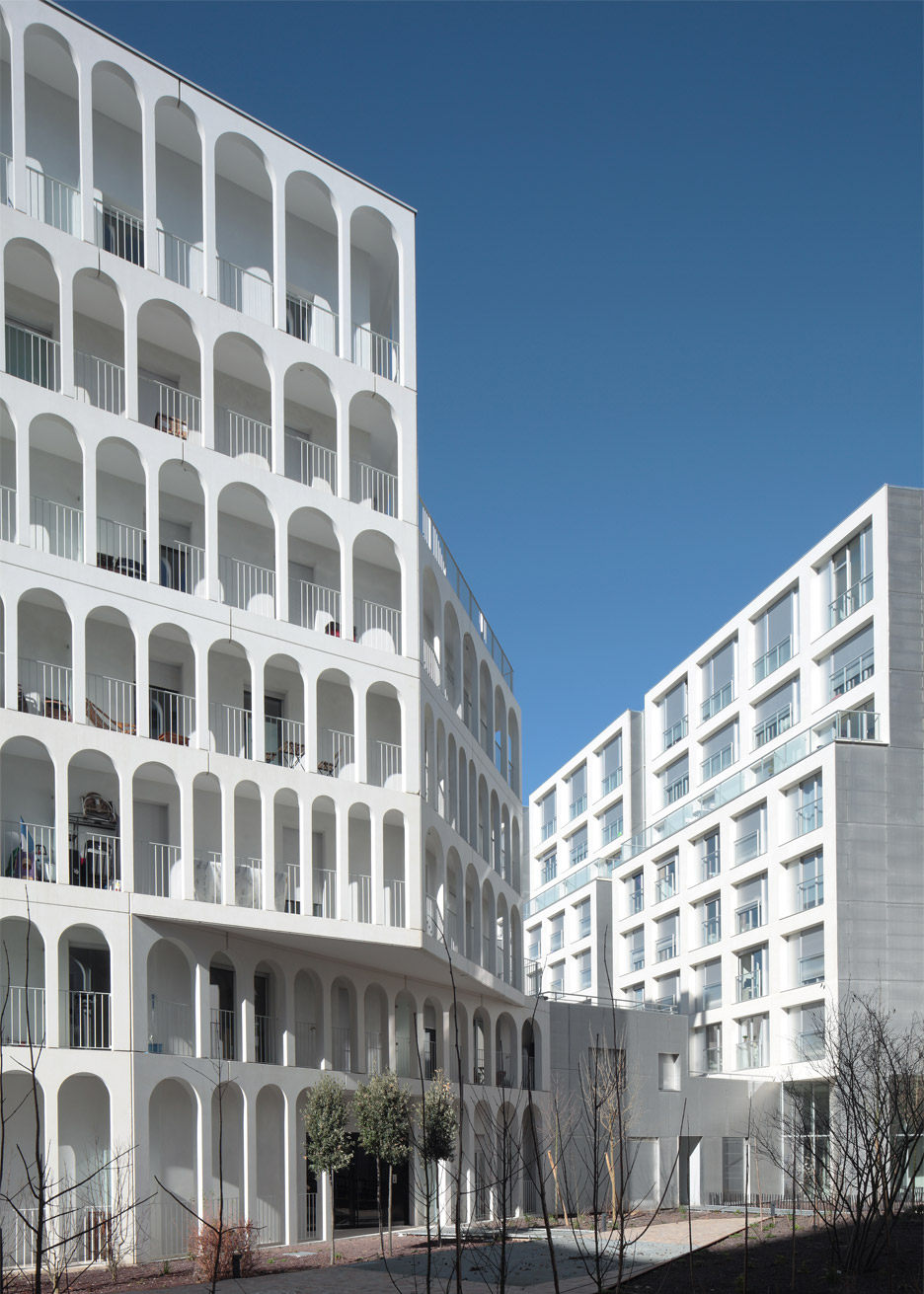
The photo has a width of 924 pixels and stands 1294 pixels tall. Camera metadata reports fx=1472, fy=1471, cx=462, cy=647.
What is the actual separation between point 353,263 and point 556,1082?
31069 mm

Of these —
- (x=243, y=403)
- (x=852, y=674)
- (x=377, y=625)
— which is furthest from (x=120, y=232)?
(x=852, y=674)

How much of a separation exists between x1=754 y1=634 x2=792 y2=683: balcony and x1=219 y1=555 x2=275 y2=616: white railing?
35.3 meters

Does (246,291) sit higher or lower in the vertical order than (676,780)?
higher

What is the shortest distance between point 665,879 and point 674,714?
10351 mm

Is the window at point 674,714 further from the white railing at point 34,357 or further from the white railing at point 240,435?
the white railing at point 34,357

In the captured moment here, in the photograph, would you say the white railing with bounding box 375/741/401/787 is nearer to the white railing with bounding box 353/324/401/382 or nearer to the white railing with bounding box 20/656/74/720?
the white railing with bounding box 20/656/74/720

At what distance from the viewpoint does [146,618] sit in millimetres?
32688

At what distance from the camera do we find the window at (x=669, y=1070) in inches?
2404

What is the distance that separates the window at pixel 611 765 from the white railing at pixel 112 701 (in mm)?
56714

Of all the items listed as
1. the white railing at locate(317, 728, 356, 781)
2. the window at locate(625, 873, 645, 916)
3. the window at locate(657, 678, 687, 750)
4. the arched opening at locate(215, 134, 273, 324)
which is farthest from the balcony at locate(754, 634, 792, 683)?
the arched opening at locate(215, 134, 273, 324)

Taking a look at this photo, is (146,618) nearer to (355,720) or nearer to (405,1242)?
(355,720)

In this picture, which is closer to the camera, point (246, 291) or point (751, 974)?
point (246, 291)

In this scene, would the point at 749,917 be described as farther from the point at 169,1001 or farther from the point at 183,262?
the point at 183,262

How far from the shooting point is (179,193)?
1452 inches
